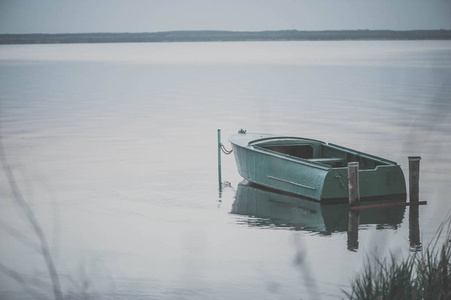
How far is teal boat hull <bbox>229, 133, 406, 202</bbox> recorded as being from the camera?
1518 cm

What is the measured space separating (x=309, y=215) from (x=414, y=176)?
2.24 m

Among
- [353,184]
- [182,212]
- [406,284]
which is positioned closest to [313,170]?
[353,184]

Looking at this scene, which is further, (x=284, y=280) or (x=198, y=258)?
(x=198, y=258)

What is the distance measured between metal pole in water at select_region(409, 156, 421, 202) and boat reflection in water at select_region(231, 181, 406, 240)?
13.4 inches

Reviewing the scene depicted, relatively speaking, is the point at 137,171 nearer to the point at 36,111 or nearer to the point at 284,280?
the point at 284,280

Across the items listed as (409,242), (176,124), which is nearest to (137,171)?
(409,242)

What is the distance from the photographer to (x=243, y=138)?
60.2 feet

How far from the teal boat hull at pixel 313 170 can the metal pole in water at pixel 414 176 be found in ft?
1.33

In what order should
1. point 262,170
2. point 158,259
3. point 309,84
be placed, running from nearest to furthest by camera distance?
point 158,259 < point 262,170 < point 309,84

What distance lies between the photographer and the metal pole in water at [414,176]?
1499 cm

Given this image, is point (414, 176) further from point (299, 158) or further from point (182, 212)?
point (182, 212)

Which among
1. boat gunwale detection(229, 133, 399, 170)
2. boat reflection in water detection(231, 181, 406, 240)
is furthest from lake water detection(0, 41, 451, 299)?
boat gunwale detection(229, 133, 399, 170)

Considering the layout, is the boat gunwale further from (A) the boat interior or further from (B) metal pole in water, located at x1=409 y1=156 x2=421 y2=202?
(B) metal pole in water, located at x1=409 y1=156 x2=421 y2=202

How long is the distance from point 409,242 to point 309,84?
1908 inches
